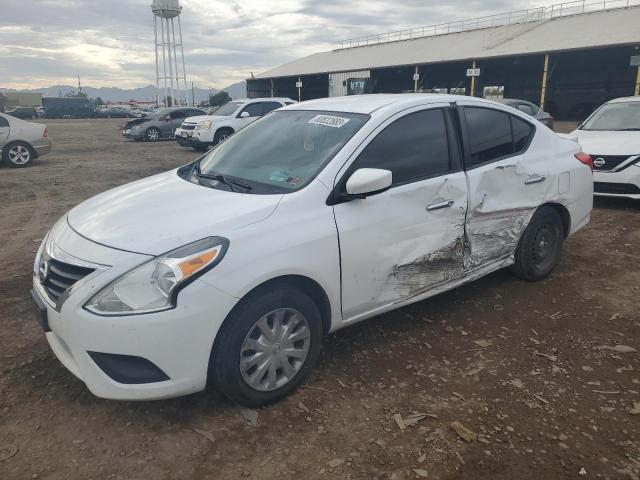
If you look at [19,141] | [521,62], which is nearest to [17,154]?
[19,141]

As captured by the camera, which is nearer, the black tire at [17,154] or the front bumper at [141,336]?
the front bumper at [141,336]

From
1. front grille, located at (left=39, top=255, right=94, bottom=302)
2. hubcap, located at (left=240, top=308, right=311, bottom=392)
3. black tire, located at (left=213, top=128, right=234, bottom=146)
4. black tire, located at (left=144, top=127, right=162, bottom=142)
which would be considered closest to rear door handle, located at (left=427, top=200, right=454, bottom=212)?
hubcap, located at (left=240, top=308, right=311, bottom=392)

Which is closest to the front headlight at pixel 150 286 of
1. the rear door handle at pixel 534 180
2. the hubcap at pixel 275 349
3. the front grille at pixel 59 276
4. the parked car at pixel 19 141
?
the front grille at pixel 59 276

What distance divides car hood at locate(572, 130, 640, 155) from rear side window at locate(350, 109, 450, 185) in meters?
4.87

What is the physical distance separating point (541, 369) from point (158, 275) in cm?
245

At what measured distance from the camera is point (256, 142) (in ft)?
12.7

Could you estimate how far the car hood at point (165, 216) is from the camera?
8.82ft

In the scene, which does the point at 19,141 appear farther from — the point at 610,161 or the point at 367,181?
the point at 610,161

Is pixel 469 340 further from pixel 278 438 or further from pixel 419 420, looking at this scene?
pixel 278 438

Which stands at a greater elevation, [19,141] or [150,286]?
[19,141]

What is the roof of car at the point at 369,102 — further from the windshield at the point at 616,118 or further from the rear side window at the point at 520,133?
the windshield at the point at 616,118

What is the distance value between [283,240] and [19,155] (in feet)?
43.1

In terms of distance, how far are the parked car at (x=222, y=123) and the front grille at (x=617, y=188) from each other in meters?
10.2

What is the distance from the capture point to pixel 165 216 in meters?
2.92
